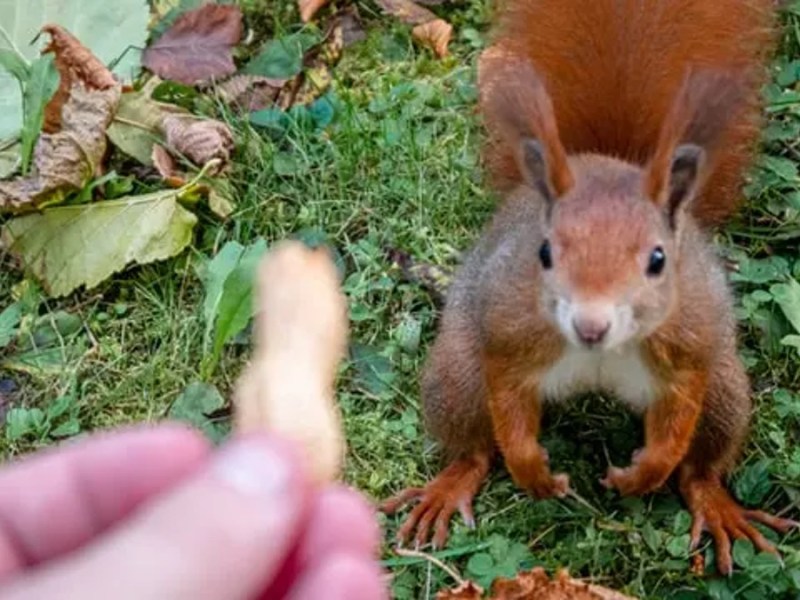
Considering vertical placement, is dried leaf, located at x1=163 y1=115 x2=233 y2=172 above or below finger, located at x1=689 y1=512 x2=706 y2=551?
above

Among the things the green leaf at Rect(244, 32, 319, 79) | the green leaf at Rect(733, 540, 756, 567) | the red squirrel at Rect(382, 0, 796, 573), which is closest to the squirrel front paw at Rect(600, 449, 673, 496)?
the red squirrel at Rect(382, 0, 796, 573)

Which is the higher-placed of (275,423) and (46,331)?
(275,423)

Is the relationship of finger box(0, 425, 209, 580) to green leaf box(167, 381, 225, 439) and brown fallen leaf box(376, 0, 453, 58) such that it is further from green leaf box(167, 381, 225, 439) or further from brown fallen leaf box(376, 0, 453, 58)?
brown fallen leaf box(376, 0, 453, 58)

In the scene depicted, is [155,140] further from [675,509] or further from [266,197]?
[675,509]

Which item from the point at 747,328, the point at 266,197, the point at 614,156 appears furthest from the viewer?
the point at 266,197

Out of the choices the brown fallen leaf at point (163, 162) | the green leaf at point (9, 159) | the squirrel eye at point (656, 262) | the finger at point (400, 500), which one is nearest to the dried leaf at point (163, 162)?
the brown fallen leaf at point (163, 162)

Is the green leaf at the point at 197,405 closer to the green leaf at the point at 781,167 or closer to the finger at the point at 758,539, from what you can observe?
the finger at the point at 758,539

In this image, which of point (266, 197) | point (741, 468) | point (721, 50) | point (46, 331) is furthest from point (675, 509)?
point (46, 331)
